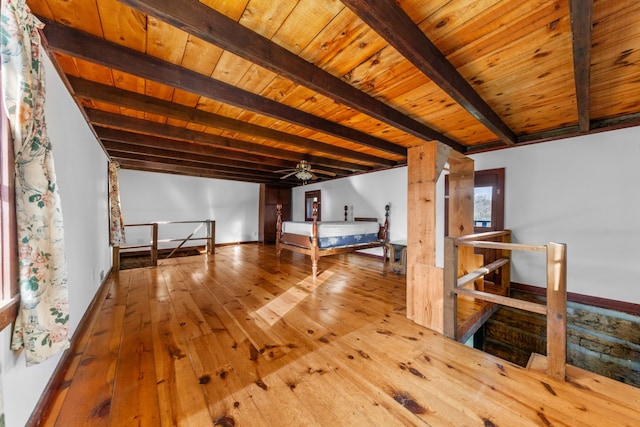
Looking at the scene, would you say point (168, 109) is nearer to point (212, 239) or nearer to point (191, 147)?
point (191, 147)

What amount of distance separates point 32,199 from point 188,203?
632cm

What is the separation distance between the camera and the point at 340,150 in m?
4.01

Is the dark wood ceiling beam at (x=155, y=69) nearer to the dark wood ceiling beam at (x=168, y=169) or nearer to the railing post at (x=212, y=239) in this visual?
the dark wood ceiling beam at (x=168, y=169)

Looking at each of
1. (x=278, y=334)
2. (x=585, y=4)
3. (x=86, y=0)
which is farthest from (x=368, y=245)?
(x=86, y=0)

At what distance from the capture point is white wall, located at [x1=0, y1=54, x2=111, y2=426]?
104cm

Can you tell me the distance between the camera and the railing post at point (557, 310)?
1.56m

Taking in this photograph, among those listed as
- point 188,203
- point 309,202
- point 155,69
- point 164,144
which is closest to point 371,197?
point 309,202

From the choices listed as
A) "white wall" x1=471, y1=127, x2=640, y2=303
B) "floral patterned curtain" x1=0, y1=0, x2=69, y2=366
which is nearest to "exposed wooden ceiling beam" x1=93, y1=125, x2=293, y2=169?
"floral patterned curtain" x1=0, y1=0, x2=69, y2=366

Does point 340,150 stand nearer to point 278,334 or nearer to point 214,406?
point 278,334

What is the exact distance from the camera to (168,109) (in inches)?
A: 94.3

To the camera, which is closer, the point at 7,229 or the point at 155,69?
the point at 7,229

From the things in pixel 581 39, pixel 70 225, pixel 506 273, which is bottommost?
pixel 506 273

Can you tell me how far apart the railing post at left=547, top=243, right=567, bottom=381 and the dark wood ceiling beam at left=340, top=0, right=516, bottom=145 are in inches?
54.7

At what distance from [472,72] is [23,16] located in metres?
2.67
